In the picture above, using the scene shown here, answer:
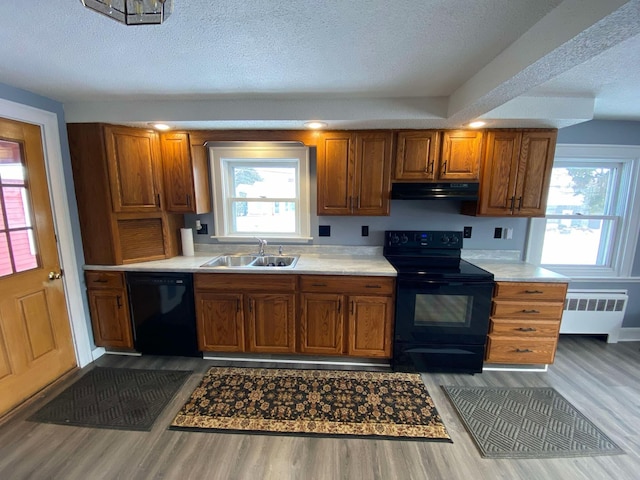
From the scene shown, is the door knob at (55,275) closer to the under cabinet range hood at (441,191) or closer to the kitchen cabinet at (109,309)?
the kitchen cabinet at (109,309)

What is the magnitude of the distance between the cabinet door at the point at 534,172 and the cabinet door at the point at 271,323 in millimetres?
2251

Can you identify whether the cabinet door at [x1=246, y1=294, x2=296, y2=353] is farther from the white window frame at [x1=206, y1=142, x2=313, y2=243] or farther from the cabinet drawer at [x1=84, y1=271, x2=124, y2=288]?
the cabinet drawer at [x1=84, y1=271, x2=124, y2=288]

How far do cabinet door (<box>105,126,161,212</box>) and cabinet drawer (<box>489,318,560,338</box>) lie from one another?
323cm

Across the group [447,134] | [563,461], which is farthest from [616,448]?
[447,134]

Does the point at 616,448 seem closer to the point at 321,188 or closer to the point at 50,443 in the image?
the point at 321,188

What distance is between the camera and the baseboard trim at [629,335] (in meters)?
3.01

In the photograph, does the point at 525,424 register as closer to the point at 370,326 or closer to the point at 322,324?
the point at 370,326

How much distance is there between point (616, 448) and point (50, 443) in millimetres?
3587

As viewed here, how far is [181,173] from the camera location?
2604mm

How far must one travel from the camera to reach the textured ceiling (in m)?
1.13

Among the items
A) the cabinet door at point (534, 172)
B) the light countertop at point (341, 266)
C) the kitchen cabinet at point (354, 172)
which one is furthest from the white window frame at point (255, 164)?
the cabinet door at point (534, 172)

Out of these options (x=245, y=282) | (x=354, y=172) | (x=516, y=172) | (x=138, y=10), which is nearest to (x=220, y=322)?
(x=245, y=282)

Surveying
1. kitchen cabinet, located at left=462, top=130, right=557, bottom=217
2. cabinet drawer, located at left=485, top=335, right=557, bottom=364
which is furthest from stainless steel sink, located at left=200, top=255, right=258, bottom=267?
cabinet drawer, located at left=485, top=335, right=557, bottom=364

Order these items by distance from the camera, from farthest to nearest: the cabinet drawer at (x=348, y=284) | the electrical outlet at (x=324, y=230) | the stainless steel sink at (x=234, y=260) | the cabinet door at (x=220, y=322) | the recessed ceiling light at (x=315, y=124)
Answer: the electrical outlet at (x=324, y=230) < the stainless steel sink at (x=234, y=260) < the cabinet door at (x=220, y=322) < the cabinet drawer at (x=348, y=284) < the recessed ceiling light at (x=315, y=124)
